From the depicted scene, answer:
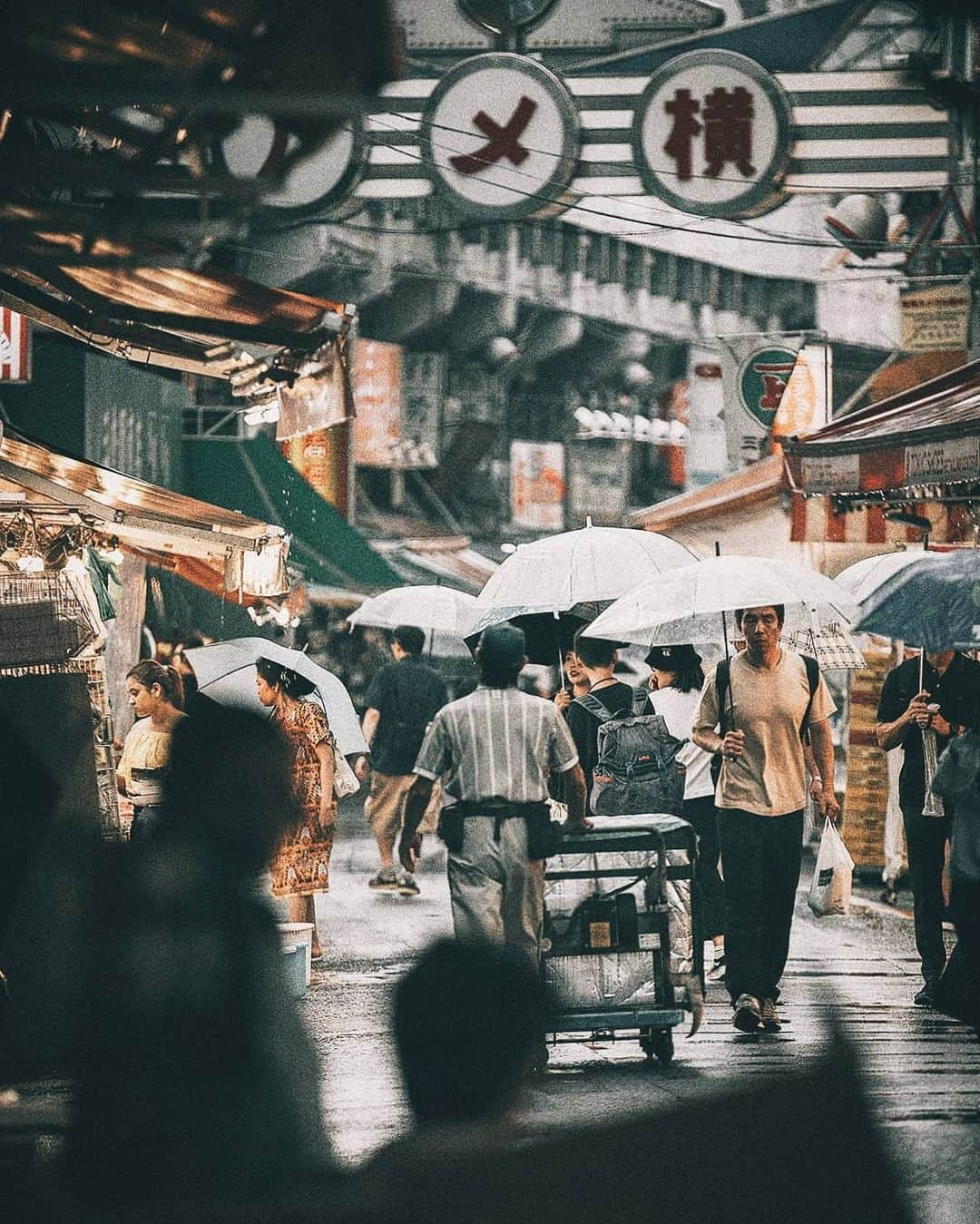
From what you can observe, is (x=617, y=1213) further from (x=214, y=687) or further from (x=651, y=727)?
(x=214, y=687)

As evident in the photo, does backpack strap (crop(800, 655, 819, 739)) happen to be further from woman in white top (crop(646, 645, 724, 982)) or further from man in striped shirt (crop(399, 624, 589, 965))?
man in striped shirt (crop(399, 624, 589, 965))

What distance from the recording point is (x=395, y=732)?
573 inches

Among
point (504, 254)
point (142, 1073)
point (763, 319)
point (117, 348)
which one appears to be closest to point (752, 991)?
point (117, 348)

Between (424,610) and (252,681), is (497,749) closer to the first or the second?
(252,681)

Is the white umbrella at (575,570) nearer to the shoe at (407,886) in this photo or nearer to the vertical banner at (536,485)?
the shoe at (407,886)

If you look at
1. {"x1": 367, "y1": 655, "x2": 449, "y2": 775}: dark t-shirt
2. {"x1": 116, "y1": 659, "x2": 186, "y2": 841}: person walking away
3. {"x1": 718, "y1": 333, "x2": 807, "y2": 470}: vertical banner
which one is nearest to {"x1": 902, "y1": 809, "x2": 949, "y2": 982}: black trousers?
{"x1": 116, "y1": 659, "x2": 186, "y2": 841}: person walking away

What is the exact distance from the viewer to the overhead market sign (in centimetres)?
1440

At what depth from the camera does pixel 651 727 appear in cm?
934

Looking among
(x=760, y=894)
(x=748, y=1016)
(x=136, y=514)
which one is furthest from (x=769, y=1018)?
(x=136, y=514)

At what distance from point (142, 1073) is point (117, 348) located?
6.14 metres

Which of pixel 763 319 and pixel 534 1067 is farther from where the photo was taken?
pixel 763 319

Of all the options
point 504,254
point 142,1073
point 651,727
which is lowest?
point 142,1073

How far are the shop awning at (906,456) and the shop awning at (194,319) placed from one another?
4037 millimetres

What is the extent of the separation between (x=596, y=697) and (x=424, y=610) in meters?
6.74
